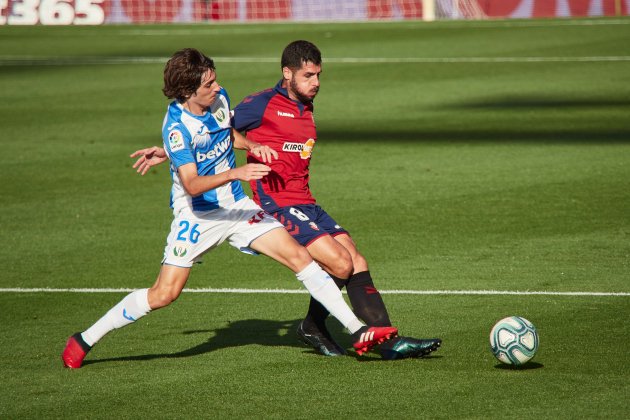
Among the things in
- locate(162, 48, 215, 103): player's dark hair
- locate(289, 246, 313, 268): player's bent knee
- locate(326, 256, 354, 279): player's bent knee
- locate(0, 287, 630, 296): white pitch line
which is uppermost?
locate(162, 48, 215, 103): player's dark hair

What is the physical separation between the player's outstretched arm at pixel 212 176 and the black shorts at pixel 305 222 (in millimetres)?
772

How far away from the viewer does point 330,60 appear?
2402 centimetres

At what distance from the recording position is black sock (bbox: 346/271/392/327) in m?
7.14

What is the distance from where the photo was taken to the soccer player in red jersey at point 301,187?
7215mm

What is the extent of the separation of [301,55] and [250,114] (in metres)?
0.59

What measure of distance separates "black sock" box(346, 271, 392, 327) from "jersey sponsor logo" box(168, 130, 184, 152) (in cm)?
147

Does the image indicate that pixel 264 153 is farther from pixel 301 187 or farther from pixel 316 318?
pixel 316 318

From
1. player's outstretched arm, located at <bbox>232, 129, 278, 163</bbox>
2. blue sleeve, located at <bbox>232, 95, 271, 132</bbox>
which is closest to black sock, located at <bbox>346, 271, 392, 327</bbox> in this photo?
player's outstretched arm, located at <bbox>232, 129, 278, 163</bbox>

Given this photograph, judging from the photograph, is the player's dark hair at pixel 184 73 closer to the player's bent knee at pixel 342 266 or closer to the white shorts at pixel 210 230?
the white shorts at pixel 210 230

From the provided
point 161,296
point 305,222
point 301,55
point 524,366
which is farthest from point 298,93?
point 524,366

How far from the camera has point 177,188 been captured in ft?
23.2

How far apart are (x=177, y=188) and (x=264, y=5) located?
93.5 ft

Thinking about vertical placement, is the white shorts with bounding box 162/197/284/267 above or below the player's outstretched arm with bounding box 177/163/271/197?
below

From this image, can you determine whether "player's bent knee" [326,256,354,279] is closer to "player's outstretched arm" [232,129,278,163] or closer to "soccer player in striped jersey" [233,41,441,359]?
"soccer player in striped jersey" [233,41,441,359]
